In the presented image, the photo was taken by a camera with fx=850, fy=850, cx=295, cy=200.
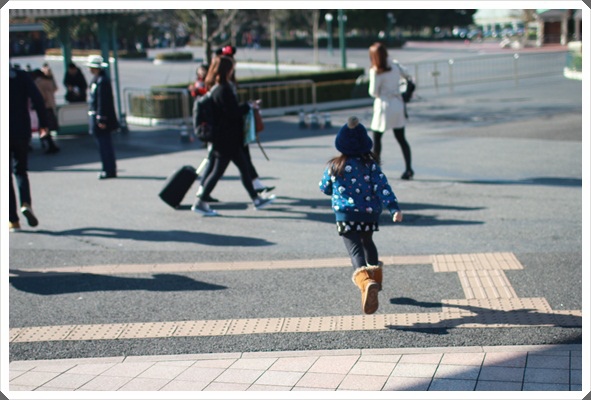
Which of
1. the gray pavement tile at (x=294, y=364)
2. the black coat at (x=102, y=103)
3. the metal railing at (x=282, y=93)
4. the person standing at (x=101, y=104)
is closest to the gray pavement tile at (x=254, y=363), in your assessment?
the gray pavement tile at (x=294, y=364)

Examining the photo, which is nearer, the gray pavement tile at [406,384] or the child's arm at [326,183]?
the gray pavement tile at [406,384]

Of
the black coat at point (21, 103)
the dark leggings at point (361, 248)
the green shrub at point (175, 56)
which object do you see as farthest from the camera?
the green shrub at point (175, 56)

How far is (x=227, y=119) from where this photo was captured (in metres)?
9.54

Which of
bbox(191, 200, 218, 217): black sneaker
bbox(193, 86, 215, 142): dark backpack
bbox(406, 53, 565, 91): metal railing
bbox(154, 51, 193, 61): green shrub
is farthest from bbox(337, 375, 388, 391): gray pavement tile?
bbox(154, 51, 193, 61): green shrub

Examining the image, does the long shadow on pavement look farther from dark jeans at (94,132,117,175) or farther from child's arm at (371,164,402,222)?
dark jeans at (94,132,117,175)

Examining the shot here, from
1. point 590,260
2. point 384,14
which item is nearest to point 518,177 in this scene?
point 590,260

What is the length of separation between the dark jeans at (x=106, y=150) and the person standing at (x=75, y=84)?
5520 mm

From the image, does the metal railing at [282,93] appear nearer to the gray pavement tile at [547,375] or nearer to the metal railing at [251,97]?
the metal railing at [251,97]

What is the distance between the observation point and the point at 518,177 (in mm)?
11656

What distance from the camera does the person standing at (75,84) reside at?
1753 cm

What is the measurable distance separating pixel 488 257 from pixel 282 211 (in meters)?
3.07

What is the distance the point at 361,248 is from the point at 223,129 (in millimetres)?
3908

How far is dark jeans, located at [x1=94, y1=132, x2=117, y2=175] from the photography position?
12259 mm

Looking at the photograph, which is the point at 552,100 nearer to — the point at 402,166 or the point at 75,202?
the point at 402,166
